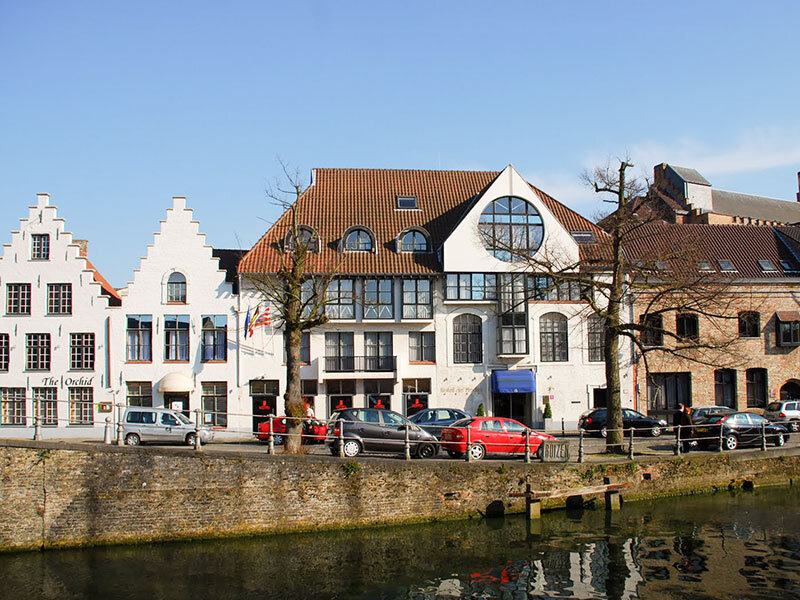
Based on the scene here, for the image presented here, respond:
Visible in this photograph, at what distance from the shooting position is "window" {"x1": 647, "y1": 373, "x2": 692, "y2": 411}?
40.7 metres

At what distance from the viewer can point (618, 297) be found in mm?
28672

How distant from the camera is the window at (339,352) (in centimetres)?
3788

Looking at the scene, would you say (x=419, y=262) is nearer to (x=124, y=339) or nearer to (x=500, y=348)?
(x=500, y=348)

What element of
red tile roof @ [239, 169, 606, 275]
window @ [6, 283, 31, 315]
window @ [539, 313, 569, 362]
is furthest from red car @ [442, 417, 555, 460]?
window @ [6, 283, 31, 315]

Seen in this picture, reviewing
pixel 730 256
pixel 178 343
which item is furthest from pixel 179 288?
pixel 730 256

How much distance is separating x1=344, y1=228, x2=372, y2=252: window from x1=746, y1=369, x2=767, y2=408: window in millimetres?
21461

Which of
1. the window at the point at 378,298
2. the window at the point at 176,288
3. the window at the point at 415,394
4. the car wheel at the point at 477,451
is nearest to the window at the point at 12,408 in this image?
the window at the point at 176,288

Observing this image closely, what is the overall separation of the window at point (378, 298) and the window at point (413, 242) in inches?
Answer: 92.6

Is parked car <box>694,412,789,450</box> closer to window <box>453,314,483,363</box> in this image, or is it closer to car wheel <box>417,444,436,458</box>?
car wheel <box>417,444,436,458</box>

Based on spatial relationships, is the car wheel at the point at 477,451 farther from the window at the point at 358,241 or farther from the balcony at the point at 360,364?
the window at the point at 358,241

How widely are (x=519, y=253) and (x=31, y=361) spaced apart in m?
23.3

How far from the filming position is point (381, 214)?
41312 millimetres

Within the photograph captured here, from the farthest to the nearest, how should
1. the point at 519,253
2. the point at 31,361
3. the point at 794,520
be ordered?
1. the point at 31,361
2. the point at 519,253
3. the point at 794,520

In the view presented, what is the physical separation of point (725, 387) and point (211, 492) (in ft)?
99.7
